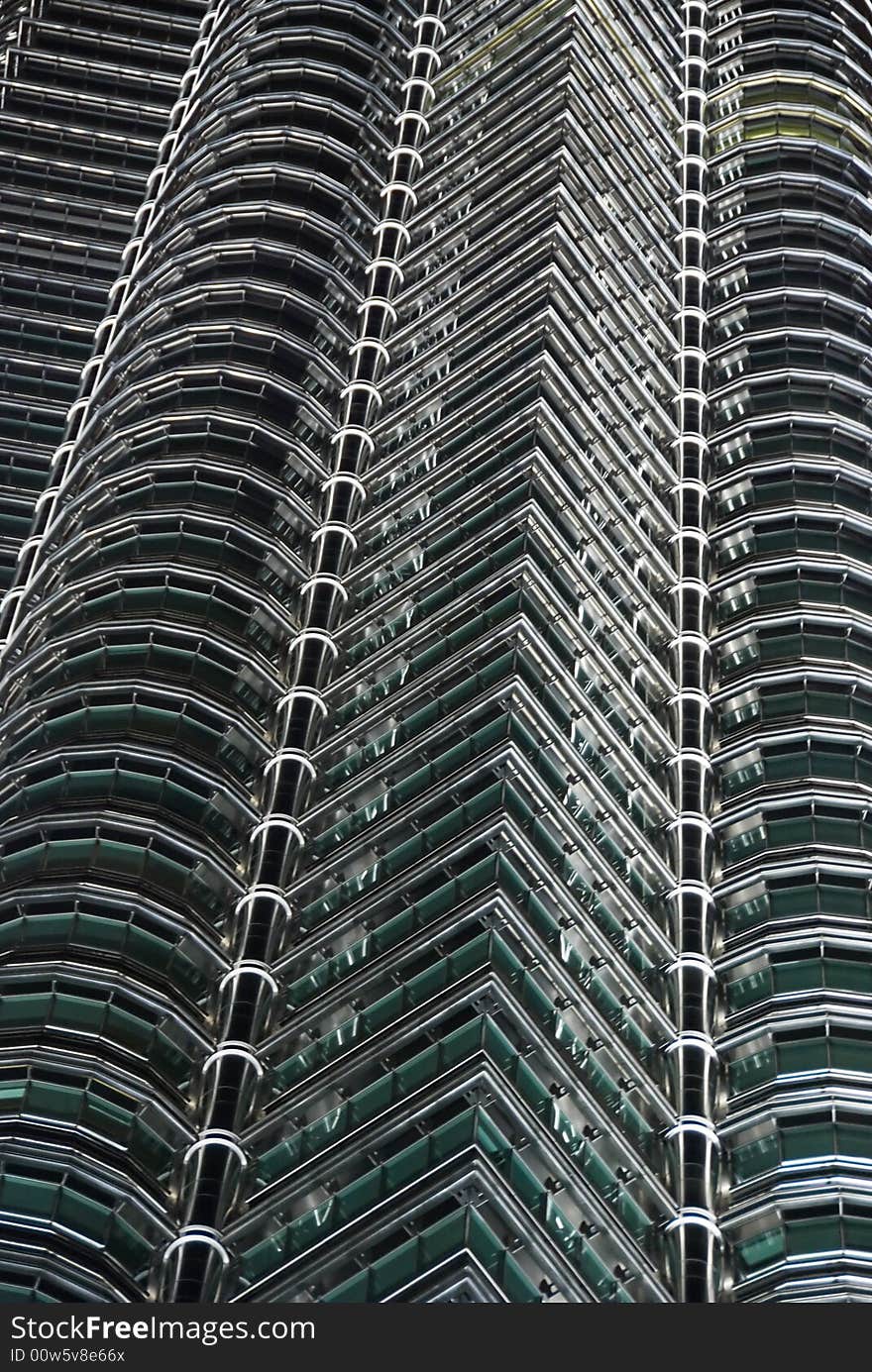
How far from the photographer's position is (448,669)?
63.5 meters

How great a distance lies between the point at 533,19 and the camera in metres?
82.1

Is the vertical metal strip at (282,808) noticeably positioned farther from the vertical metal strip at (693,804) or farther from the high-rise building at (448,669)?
the vertical metal strip at (693,804)

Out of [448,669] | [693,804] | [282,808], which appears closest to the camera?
[282,808]

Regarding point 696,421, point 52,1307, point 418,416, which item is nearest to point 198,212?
point 418,416

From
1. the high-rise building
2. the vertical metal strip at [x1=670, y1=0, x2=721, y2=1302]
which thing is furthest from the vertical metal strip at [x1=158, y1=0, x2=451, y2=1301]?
the vertical metal strip at [x1=670, y1=0, x2=721, y2=1302]

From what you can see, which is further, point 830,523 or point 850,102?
point 850,102

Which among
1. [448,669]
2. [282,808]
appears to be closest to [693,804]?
[448,669]

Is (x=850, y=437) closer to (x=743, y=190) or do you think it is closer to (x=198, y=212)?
(x=743, y=190)

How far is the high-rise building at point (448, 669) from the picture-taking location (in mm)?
55281

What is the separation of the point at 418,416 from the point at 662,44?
666 inches

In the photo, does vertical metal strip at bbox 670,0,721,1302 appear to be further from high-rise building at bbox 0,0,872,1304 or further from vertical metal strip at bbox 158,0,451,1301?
vertical metal strip at bbox 158,0,451,1301

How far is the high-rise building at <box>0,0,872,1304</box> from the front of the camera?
181 ft

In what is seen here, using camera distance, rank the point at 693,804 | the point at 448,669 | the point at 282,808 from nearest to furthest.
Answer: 1. the point at 282,808
2. the point at 448,669
3. the point at 693,804

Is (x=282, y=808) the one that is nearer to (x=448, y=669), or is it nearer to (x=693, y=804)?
(x=448, y=669)
